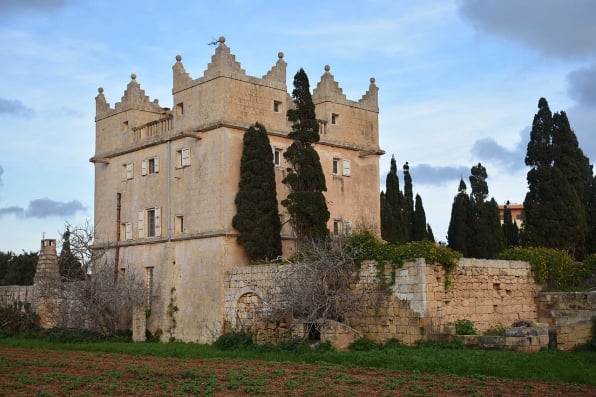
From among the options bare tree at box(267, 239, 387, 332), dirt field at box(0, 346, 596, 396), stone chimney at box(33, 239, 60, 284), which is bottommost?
dirt field at box(0, 346, 596, 396)

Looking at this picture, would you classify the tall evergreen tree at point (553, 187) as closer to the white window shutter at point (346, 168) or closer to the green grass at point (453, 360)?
the white window shutter at point (346, 168)

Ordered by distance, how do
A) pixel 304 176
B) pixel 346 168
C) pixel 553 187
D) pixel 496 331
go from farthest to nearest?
1. pixel 553 187
2. pixel 346 168
3. pixel 304 176
4. pixel 496 331

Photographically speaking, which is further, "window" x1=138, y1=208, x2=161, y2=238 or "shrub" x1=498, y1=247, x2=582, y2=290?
"window" x1=138, y1=208, x2=161, y2=238

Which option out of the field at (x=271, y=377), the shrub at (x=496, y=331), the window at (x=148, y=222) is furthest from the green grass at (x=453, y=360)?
the window at (x=148, y=222)

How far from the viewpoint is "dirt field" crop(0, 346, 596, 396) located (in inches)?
612

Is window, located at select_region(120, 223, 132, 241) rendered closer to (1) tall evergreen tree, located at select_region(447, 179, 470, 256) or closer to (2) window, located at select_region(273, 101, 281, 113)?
(2) window, located at select_region(273, 101, 281, 113)

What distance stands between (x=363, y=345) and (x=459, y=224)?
26632 millimetres

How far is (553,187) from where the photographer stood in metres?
35.8

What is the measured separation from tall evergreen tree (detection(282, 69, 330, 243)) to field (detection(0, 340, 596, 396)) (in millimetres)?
6578

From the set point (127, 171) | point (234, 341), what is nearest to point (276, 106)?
point (127, 171)

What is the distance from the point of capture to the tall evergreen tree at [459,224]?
159 ft

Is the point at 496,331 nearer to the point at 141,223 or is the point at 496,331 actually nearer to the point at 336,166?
the point at 336,166

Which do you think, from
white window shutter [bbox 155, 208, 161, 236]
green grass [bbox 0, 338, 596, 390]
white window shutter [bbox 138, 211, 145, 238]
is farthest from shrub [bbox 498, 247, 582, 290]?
white window shutter [bbox 138, 211, 145, 238]

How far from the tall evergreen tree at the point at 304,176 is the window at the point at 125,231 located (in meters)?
8.46
